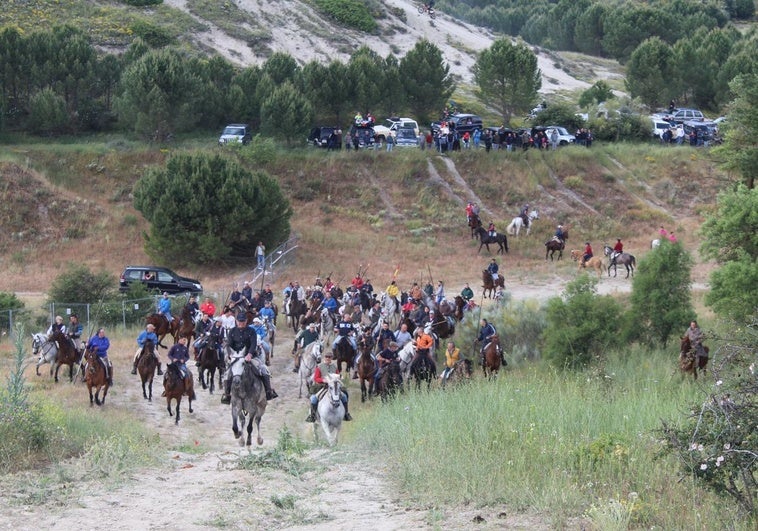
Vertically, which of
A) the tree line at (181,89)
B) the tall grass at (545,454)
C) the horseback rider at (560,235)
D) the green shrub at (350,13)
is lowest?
the tall grass at (545,454)

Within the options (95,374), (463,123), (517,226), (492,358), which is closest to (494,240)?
(517,226)

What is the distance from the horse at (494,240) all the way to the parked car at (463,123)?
12994mm

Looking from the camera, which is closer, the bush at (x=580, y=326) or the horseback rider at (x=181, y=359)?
the horseback rider at (x=181, y=359)

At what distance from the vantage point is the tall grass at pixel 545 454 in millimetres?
11594

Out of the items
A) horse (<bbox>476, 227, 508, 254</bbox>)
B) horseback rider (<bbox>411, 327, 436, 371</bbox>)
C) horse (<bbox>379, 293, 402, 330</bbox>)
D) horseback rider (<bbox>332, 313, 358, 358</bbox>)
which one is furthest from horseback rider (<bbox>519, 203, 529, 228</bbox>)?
horseback rider (<bbox>411, 327, 436, 371</bbox>)

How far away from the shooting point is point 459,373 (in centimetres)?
2311

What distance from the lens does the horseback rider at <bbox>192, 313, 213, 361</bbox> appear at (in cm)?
2536

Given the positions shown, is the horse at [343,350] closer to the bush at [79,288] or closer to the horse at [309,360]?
the horse at [309,360]

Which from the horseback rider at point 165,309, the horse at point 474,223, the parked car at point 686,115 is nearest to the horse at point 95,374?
the horseback rider at point 165,309

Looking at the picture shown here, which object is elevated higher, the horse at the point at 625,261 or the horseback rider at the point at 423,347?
the horse at the point at 625,261

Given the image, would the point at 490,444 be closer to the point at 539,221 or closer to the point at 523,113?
the point at 539,221

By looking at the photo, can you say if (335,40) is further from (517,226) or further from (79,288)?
(79,288)

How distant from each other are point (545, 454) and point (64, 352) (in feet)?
51.8

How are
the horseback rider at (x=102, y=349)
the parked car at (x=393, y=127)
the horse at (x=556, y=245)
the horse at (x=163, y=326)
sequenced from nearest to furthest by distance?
the horseback rider at (x=102, y=349) → the horse at (x=163, y=326) → the horse at (x=556, y=245) → the parked car at (x=393, y=127)
